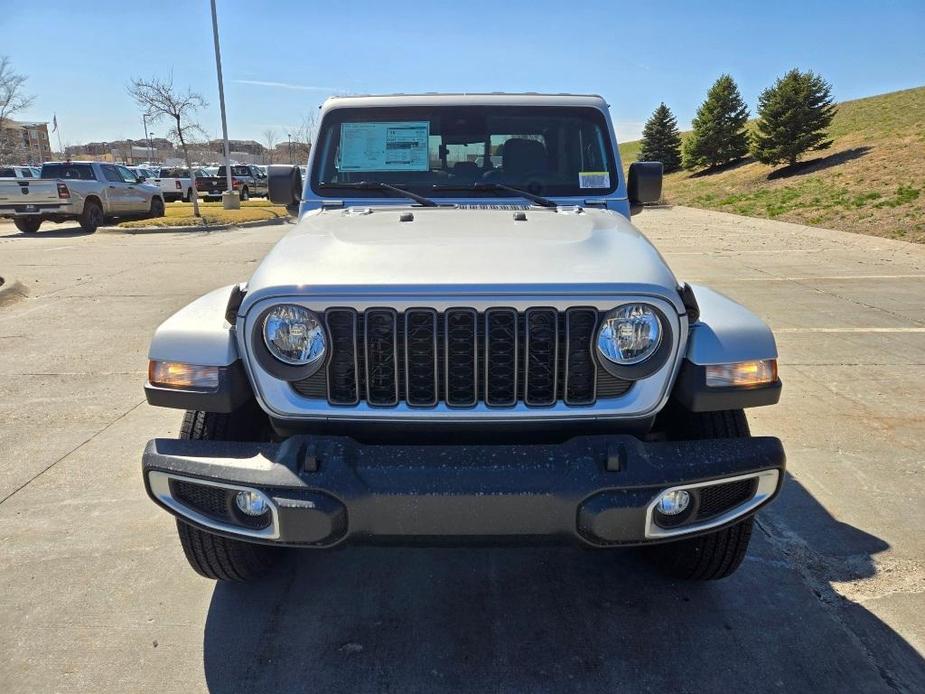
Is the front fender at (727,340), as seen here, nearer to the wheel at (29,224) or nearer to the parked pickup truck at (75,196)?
the parked pickup truck at (75,196)

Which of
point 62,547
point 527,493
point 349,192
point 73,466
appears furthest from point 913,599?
point 73,466

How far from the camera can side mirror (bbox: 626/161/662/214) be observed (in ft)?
12.5

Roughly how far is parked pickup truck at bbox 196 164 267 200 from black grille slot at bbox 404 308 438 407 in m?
A: 26.6

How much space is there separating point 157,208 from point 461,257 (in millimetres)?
20926

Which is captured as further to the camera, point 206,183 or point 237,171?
point 237,171

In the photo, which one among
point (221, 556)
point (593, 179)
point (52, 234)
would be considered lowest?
point (52, 234)

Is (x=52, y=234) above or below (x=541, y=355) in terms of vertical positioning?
below

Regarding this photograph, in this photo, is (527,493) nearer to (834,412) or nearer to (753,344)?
(753,344)

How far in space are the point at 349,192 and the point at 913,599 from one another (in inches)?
120

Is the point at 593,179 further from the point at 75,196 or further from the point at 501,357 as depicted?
the point at 75,196

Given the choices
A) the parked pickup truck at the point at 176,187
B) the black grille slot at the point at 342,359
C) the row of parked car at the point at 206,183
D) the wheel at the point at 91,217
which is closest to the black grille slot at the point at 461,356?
the black grille slot at the point at 342,359

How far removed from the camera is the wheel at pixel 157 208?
20.7m

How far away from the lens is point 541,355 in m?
2.30

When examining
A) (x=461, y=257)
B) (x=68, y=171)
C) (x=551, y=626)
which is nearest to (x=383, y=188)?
(x=461, y=257)
